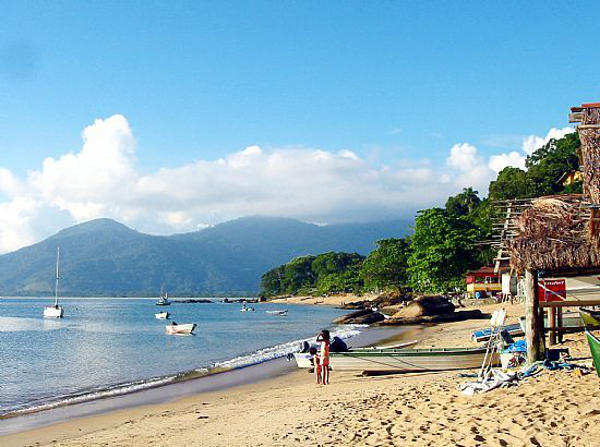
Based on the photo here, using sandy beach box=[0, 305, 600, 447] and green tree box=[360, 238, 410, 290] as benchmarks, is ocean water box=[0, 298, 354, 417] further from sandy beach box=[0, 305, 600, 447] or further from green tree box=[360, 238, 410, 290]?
green tree box=[360, 238, 410, 290]

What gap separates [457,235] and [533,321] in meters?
47.1

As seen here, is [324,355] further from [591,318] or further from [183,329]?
[183,329]

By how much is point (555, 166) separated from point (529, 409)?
74.0 meters

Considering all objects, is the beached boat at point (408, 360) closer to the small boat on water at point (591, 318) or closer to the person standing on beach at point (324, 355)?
the person standing on beach at point (324, 355)

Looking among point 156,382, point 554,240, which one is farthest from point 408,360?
point 156,382

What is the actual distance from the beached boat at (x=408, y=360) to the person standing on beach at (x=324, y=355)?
0.43 metres

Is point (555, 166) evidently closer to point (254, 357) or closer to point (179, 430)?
point (254, 357)

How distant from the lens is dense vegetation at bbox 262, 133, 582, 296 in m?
60.4

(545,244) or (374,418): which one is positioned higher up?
(545,244)

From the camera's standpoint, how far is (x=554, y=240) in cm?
1339

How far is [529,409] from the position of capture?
10.0 meters

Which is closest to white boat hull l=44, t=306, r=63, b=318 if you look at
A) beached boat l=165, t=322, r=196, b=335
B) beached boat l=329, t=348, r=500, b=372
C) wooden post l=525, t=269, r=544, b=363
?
beached boat l=165, t=322, r=196, b=335

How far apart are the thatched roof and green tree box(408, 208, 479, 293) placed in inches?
1813

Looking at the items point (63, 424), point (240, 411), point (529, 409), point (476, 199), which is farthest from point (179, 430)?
point (476, 199)
